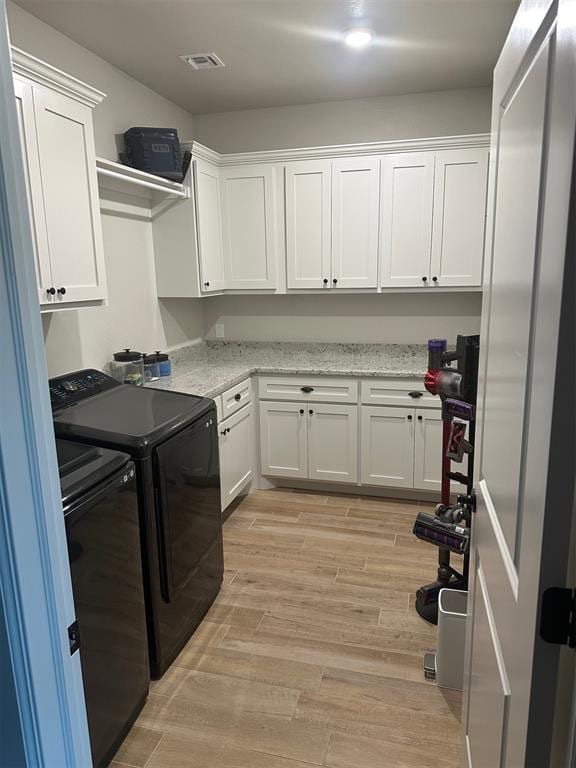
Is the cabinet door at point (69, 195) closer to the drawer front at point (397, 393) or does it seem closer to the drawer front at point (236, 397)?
the drawer front at point (236, 397)

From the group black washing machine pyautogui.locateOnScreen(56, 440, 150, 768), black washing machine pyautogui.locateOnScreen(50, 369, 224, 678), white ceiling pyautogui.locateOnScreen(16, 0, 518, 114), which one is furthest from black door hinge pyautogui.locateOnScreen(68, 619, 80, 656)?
white ceiling pyautogui.locateOnScreen(16, 0, 518, 114)

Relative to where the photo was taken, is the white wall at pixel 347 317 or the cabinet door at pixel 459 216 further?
the white wall at pixel 347 317

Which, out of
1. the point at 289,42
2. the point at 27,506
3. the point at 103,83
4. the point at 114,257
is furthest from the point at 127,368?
the point at 27,506

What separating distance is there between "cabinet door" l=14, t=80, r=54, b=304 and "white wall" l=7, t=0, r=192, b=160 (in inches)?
26.2

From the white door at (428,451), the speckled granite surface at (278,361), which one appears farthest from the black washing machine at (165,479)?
the white door at (428,451)

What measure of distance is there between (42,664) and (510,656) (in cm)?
82

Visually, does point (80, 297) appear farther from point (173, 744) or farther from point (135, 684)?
point (173, 744)

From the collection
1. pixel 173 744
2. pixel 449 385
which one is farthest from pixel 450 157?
pixel 173 744

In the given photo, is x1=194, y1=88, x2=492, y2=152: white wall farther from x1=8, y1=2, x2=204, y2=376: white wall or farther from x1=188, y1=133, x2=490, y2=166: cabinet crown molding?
x1=8, y1=2, x2=204, y2=376: white wall

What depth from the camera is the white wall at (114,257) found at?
8.60ft

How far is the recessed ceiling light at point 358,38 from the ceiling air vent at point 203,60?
72cm

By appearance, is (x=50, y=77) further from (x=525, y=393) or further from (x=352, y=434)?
(x=352, y=434)

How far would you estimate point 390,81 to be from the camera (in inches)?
135

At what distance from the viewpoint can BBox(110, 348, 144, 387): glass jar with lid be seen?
304 cm
